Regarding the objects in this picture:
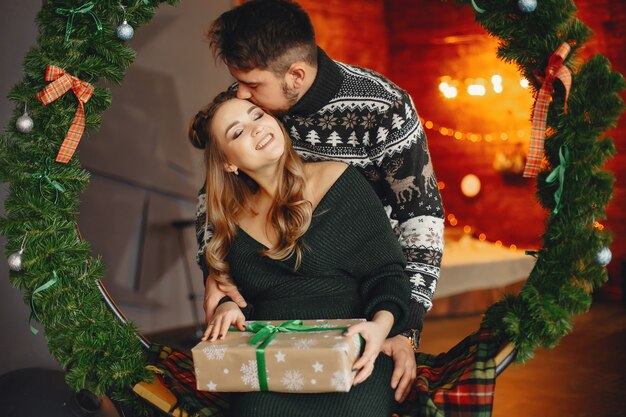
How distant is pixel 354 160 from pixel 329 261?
37cm

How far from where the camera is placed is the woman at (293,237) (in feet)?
6.23

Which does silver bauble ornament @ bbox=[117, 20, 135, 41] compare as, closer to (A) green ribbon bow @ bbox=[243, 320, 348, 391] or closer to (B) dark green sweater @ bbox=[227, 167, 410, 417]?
(B) dark green sweater @ bbox=[227, 167, 410, 417]

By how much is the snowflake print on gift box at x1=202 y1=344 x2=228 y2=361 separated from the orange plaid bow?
2.23ft

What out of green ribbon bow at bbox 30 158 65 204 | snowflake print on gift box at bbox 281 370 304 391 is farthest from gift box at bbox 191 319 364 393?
green ribbon bow at bbox 30 158 65 204

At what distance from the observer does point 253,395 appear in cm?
171

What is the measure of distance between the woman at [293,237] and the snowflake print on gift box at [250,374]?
0.63 ft

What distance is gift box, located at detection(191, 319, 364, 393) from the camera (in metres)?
1.55

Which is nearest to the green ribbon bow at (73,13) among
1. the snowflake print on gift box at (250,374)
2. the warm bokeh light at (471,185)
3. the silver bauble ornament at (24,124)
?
the silver bauble ornament at (24,124)

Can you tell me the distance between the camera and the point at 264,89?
199 cm

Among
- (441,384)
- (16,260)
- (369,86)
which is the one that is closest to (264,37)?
(369,86)

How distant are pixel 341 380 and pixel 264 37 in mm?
923

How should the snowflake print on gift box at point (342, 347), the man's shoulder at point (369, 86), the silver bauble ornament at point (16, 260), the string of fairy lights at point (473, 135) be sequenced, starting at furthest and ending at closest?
the string of fairy lights at point (473, 135) → the man's shoulder at point (369, 86) → the silver bauble ornament at point (16, 260) → the snowflake print on gift box at point (342, 347)

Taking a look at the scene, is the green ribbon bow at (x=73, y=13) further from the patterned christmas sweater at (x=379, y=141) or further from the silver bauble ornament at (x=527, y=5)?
the silver bauble ornament at (x=527, y=5)

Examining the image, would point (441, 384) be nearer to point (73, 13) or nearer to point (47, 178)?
point (47, 178)
